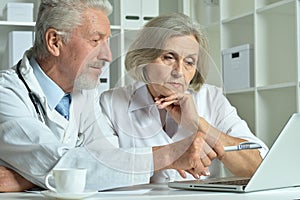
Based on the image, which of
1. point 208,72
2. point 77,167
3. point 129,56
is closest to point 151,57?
point 129,56

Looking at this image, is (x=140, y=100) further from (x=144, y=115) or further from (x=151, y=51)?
(x=151, y=51)

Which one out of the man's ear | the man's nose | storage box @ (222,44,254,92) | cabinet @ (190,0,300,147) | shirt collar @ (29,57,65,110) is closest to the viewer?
the man's nose

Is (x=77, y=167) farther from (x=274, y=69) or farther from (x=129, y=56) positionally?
(x=274, y=69)

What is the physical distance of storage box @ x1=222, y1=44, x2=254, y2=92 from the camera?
303 cm

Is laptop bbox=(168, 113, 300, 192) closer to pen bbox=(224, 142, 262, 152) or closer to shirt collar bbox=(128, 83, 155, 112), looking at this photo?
pen bbox=(224, 142, 262, 152)

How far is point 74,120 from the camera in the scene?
170 cm

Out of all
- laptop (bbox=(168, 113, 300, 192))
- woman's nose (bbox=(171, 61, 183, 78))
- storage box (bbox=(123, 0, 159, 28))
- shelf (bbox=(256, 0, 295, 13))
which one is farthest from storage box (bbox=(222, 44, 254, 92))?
laptop (bbox=(168, 113, 300, 192))

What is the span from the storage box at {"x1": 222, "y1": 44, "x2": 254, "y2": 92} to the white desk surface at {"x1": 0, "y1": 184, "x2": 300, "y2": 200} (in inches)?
67.0

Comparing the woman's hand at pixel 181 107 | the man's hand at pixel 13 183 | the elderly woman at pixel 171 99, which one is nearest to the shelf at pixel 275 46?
the elderly woman at pixel 171 99

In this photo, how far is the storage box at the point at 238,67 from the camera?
3031 millimetres

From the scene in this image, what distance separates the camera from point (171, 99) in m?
1.68

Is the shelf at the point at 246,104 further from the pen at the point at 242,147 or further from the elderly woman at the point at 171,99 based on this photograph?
the pen at the point at 242,147

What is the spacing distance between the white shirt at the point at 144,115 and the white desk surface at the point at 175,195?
0.89ft

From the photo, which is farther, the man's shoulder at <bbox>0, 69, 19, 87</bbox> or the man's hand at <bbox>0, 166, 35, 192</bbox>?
the man's shoulder at <bbox>0, 69, 19, 87</bbox>
